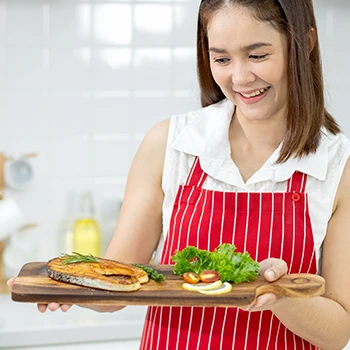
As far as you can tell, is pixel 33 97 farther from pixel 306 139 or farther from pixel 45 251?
pixel 306 139

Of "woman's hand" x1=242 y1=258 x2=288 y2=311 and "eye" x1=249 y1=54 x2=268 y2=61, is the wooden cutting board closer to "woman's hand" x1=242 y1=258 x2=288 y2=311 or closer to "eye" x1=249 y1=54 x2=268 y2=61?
"woman's hand" x1=242 y1=258 x2=288 y2=311

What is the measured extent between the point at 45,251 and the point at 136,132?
0.55 m

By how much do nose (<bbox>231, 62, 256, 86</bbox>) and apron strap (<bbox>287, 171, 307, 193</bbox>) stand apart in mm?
276

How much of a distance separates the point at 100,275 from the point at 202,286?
0.60 feet

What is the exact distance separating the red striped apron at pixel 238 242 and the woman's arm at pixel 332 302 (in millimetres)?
47

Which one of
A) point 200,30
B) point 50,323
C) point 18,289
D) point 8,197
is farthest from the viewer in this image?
point 8,197

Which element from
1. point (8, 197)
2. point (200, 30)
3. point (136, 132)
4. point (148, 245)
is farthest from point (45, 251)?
point (200, 30)

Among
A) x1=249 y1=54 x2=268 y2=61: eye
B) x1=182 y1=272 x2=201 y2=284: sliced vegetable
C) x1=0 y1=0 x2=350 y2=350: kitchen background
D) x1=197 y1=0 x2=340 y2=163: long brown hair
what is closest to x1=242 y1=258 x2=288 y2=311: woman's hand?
x1=182 y1=272 x2=201 y2=284: sliced vegetable

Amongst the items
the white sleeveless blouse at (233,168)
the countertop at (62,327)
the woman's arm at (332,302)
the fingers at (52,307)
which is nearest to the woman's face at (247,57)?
the white sleeveless blouse at (233,168)

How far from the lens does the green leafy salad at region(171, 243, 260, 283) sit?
1.39 m

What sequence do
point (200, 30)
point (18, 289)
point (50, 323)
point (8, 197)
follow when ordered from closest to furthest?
point (18, 289), point (200, 30), point (50, 323), point (8, 197)

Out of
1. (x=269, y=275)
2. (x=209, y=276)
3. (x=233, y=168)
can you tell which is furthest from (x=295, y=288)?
(x=233, y=168)

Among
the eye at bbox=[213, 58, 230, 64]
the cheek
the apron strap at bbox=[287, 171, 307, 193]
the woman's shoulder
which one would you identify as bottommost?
the apron strap at bbox=[287, 171, 307, 193]

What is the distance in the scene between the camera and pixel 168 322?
1.61 meters
